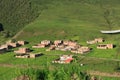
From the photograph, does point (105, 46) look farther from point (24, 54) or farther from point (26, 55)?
point (24, 54)

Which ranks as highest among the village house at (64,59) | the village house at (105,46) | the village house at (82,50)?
the village house at (105,46)

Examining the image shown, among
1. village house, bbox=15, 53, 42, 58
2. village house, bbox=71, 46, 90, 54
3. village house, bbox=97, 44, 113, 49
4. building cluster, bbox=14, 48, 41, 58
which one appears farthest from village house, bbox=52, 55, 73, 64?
village house, bbox=97, 44, 113, 49

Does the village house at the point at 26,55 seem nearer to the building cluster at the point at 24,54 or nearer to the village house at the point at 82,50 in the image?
the building cluster at the point at 24,54

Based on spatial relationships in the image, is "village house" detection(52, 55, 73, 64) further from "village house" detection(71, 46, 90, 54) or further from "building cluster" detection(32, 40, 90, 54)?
"building cluster" detection(32, 40, 90, 54)

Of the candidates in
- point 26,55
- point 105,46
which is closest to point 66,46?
point 105,46

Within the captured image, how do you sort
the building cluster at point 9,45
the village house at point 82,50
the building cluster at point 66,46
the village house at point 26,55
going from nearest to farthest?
1. the village house at point 26,55
2. the village house at point 82,50
3. the building cluster at point 66,46
4. the building cluster at point 9,45

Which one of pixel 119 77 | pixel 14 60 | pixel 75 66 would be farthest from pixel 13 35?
pixel 75 66

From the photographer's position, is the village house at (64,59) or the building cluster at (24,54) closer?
the village house at (64,59)

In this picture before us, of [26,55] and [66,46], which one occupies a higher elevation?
[66,46]

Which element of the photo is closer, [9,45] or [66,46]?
[66,46]

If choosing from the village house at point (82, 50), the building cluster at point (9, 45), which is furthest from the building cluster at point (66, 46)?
the building cluster at point (9, 45)

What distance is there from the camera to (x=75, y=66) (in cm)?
6294

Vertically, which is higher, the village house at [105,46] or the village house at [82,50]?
the village house at [105,46]

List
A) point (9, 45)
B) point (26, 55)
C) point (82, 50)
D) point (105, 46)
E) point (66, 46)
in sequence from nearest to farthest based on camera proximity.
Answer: point (82, 50) < point (26, 55) < point (105, 46) < point (66, 46) < point (9, 45)
